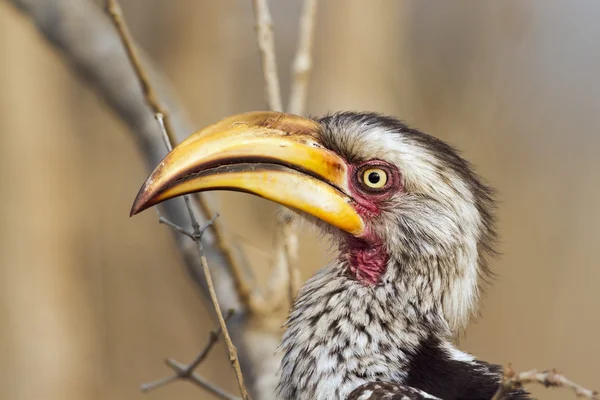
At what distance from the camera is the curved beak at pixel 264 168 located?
7.07 feet

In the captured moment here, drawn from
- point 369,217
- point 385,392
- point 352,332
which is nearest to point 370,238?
point 369,217

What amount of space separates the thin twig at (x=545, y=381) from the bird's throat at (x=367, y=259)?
0.90m

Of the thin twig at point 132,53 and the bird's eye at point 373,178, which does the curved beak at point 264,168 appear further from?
the thin twig at point 132,53

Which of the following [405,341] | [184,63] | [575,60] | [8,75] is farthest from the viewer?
[575,60]

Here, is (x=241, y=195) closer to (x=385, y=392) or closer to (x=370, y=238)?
(x=370, y=238)

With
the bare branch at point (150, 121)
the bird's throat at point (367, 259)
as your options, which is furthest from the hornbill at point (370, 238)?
the bare branch at point (150, 121)

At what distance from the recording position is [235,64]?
929 centimetres

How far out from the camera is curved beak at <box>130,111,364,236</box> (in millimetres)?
2154

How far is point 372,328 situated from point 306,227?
0.46m

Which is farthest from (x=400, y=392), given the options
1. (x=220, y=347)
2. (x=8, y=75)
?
(x=8, y=75)

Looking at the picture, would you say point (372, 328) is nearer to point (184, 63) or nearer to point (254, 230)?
point (254, 230)

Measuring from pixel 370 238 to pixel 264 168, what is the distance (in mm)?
422

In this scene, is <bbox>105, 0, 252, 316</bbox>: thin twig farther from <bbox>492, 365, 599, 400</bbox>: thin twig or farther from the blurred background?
the blurred background

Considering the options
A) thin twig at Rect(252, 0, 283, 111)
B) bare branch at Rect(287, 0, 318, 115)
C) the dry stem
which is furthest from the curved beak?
bare branch at Rect(287, 0, 318, 115)
